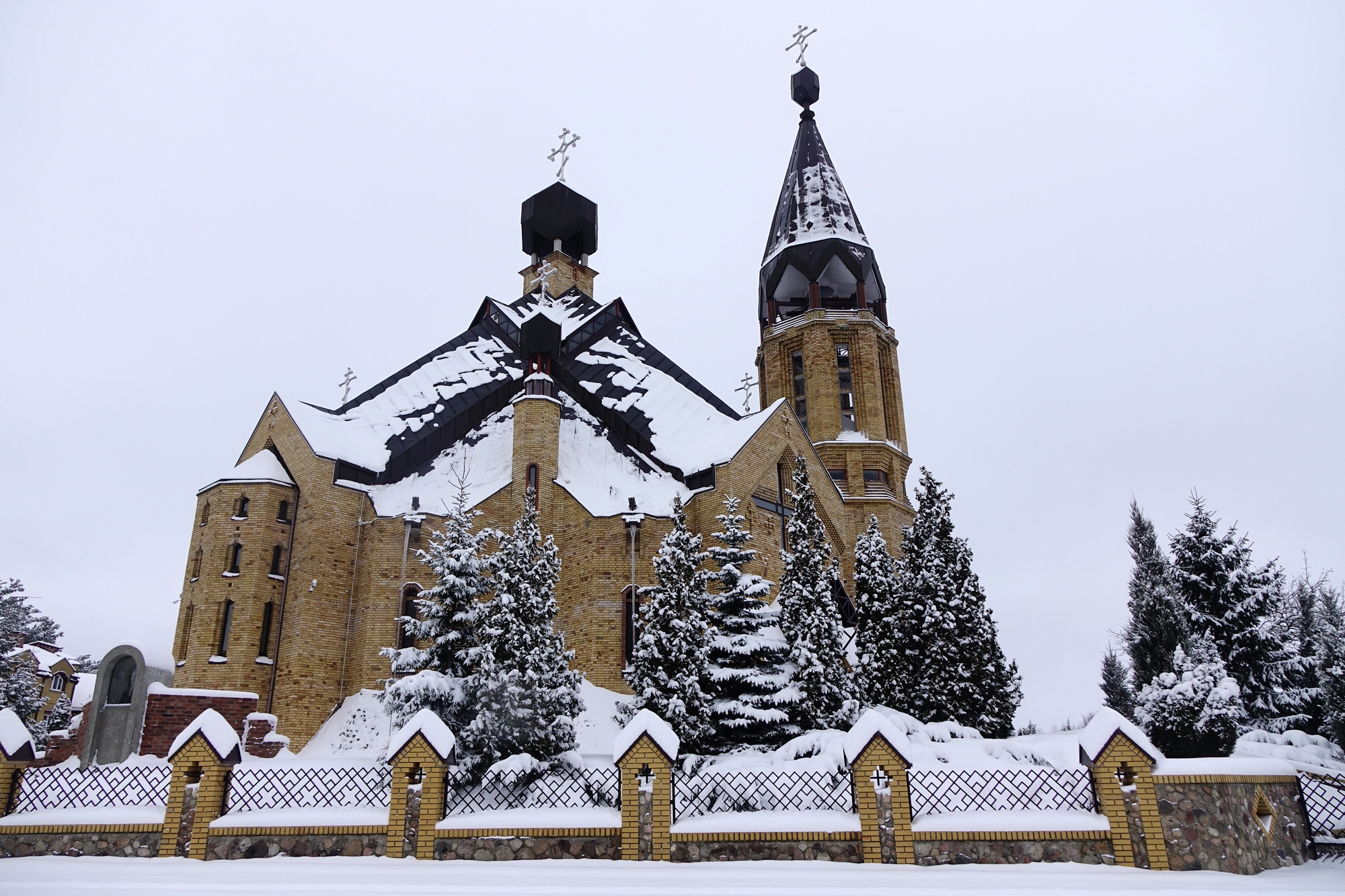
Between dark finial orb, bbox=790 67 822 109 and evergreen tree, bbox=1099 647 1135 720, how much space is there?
27201mm

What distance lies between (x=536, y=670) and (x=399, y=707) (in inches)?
82.9

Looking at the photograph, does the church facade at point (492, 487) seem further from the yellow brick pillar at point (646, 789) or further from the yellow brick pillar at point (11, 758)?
the yellow brick pillar at point (646, 789)

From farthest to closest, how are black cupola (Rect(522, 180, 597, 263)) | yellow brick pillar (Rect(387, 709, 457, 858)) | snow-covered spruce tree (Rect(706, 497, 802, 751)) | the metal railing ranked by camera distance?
black cupola (Rect(522, 180, 597, 263)) < snow-covered spruce tree (Rect(706, 497, 802, 751)) < the metal railing < yellow brick pillar (Rect(387, 709, 457, 858))

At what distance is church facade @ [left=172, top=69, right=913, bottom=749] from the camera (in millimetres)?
18500

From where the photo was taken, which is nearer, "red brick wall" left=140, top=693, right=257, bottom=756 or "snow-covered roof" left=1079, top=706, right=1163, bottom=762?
"snow-covered roof" left=1079, top=706, right=1163, bottom=762

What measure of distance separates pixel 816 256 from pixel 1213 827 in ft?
74.5

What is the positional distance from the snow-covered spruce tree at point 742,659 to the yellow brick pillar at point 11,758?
31.0 feet

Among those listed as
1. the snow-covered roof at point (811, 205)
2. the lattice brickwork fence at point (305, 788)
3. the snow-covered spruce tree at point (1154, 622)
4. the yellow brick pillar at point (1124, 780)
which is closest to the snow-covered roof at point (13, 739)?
the lattice brickwork fence at point (305, 788)

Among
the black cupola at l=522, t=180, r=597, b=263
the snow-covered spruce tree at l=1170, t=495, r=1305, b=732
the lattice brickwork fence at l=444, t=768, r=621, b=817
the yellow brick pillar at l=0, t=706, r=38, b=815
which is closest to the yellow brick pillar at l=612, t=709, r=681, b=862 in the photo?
the lattice brickwork fence at l=444, t=768, r=621, b=817

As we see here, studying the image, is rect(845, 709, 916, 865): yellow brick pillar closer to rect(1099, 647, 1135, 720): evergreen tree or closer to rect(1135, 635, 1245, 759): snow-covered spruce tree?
rect(1135, 635, 1245, 759): snow-covered spruce tree

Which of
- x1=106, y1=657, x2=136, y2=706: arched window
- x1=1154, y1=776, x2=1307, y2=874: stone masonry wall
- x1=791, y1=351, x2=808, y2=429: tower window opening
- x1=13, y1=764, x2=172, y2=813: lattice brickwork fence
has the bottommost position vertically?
x1=1154, y1=776, x2=1307, y2=874: stone masonry wall

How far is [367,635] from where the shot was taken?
18.7m

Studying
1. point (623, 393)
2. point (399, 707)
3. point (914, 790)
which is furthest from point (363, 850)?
point (623, 393)

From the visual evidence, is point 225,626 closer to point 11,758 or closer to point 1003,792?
point 11,758
